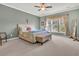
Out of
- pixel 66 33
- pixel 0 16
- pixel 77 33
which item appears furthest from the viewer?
pixel 66 33

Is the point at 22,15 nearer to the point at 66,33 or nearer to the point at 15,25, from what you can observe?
the point at 15,25

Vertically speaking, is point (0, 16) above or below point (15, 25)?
above

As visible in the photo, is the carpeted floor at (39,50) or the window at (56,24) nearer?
the carpeted floor at (39,50)

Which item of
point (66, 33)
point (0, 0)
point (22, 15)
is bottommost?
point (66, 33)

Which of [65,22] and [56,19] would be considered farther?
[56,19]

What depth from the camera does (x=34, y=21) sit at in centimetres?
959

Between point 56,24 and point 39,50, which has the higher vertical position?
point 56,24

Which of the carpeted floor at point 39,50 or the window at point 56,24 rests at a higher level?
the window at point 56,24

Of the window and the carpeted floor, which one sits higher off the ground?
the window

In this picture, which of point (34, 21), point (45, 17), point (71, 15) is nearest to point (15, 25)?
point (34, 21)

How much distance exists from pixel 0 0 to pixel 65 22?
6852 mm

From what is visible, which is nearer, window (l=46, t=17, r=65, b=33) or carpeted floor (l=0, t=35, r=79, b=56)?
carpeted floor (l=0, t=35, r=79, b=56)

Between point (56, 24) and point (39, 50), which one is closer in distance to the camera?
point (39, 50)

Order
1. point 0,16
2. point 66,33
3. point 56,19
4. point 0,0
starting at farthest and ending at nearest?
1. point 56,19
2. point 66,33
3. point 0,16
4. point 0,0
